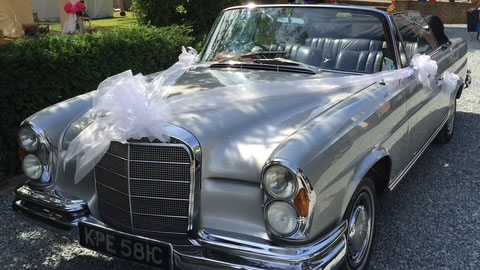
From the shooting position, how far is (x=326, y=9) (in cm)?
380

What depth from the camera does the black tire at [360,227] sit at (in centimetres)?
263

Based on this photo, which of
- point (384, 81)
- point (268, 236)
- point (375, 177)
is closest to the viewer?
point (268, 236)

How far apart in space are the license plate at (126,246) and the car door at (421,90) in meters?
2.24

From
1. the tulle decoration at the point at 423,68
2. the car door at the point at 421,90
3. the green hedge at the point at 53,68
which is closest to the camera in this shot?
the car door at the point at 421,90

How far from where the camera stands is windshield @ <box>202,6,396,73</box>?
11.8 ft

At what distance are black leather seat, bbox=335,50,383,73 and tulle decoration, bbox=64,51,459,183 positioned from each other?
0.40 feet

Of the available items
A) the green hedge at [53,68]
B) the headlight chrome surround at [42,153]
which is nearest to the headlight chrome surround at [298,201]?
the headlight chrome surround at [42,153]

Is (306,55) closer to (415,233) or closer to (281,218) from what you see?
(415,233)

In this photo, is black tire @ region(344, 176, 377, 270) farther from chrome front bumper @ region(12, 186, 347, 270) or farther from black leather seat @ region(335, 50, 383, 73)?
black leather seat @ region(335, 50, 383, 73)

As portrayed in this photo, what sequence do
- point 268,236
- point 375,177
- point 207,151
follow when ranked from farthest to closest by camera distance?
1. point 375,177
2. point 207,151
3. point 268,236

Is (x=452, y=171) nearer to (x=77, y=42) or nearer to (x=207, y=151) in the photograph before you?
(x=207, y=151)

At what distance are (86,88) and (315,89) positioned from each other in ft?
9.92

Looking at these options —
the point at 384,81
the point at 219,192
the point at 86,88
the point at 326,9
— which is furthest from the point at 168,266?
the point at 86,88

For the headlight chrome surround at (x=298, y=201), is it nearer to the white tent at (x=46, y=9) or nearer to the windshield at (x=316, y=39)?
the windshield at (x=316, y=39)
